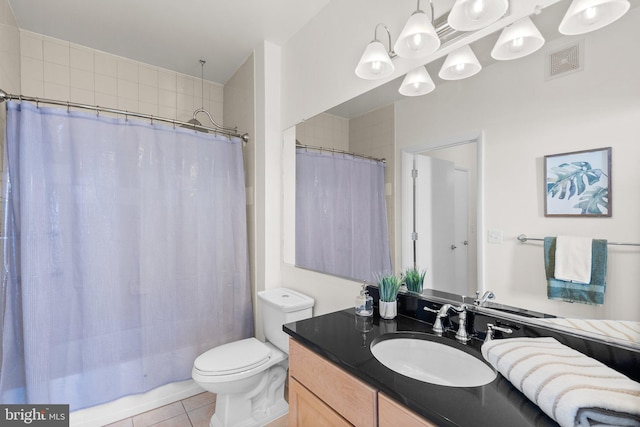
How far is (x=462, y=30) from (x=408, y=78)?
0.28m

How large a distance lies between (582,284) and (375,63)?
3.77 feet

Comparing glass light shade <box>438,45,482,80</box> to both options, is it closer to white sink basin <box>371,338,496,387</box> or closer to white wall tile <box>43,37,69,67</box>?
white sink basin <box>371,338,496,387</box>

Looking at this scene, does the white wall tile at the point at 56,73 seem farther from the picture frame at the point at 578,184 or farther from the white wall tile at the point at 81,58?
the picture frame at the point at 578,184

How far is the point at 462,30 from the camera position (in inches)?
41.9

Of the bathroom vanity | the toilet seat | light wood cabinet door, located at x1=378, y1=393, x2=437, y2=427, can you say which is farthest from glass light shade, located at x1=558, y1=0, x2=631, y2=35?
the toilet seat

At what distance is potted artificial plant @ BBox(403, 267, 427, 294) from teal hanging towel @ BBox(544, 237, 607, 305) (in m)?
0.46

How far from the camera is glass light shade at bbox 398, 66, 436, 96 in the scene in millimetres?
1261

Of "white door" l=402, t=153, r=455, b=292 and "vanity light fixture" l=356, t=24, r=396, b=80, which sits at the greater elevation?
"vanity light fixture" l=356, t=24, r=396, b=80

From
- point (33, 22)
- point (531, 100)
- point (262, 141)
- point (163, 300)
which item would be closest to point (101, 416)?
point (163, 300)

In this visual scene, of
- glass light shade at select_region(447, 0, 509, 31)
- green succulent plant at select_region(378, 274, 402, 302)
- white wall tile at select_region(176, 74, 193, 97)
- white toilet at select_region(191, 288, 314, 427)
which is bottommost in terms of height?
white toilet at select_region(191, 288, 314, 427)

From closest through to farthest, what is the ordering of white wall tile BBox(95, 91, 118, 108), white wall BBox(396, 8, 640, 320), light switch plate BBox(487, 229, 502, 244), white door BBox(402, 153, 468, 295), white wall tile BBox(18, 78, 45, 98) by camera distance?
white wall BBox(396, 8, 640, 320)
light switch plate BBox(487, 229, 502, 244)
white door BBox(402, 153, 468, 295)
white wall tile BBox(18, 78, 45, 98)
white wall tile BBox(95, 91, 118, 108)

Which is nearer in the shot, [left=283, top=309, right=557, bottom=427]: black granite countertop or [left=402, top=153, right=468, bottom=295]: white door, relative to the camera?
[left=283, top=309, right=557, bottom=427]: black granite countertop

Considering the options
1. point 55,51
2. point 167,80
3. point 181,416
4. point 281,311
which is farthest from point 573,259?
point 55,51

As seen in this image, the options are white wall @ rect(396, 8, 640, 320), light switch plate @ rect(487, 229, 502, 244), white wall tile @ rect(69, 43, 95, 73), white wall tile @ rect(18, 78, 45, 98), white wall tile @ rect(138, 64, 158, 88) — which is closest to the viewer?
white wall @ rect(396, 8, 640, 320)
